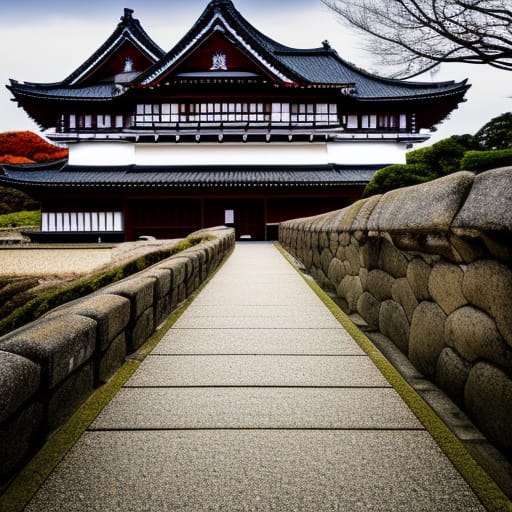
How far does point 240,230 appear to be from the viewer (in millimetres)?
21547

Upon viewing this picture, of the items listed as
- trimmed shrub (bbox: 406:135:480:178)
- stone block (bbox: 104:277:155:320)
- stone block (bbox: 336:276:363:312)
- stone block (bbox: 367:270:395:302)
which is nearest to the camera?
stone block (bbox: 104:277:155:320)

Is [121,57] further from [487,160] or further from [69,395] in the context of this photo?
[69,395]

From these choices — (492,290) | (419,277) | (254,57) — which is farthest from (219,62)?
(492,290)

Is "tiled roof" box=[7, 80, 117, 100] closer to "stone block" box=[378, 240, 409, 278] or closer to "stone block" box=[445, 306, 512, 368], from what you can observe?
"stone block" box=[378, 240, 409, 278]

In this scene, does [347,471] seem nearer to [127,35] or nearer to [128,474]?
[128,474]

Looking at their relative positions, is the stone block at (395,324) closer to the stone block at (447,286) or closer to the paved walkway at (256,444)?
the paved walkway at (256,444)

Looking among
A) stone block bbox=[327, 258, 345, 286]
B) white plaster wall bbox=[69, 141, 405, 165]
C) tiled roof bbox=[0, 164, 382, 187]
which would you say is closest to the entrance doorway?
tiled roof bbox=[0, 164, 382, 187]

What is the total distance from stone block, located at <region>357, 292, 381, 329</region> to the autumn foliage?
5393 centimetres

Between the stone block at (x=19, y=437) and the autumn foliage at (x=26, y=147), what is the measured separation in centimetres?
5508

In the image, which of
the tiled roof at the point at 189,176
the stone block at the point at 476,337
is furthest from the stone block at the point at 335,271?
the tiled roof at the point at 189,176

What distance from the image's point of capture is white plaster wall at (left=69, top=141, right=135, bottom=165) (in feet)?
71.5

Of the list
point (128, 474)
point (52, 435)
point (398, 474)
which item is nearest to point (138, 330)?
point (52, 435)

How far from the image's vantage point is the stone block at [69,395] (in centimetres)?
170

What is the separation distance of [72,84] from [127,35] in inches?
173
